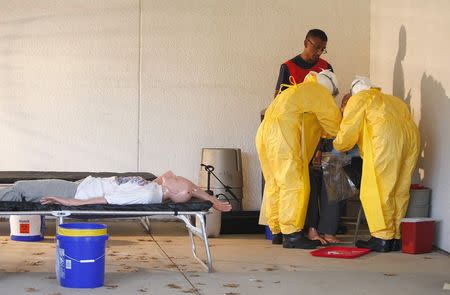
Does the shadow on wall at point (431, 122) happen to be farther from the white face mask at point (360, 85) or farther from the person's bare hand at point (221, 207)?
the person's bare hand at point (221, 207)

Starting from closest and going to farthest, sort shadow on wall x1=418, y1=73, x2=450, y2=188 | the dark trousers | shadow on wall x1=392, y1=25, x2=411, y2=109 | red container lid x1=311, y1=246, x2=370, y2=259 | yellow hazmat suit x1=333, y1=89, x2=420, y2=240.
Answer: red container lid x1=311, y1=246, x2=370, y2=259 < yellow hazmat suit x1=333, y1=89, x2=420, y2=240 < shadow on wall x1=418, y1=73, x2=450, y2=188 < the dark trousers < shadow on wall x1=392, y1=25, x2=411, y2=109

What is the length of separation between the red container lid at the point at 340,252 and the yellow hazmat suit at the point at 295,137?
0.34m

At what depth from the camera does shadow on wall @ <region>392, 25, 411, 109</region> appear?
7.31 m

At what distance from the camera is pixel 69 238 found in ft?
15.1

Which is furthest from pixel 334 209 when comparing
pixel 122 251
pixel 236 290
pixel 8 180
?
pixel 8 180

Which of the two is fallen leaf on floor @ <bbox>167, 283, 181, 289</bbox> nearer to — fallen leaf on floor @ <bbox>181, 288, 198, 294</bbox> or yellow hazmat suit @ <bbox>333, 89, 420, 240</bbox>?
fallen leaf on floor @ <bbox>181, 288, 198, 294</bbox>

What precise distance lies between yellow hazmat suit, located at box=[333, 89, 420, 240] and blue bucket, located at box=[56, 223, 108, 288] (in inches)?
92.8

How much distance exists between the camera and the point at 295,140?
20.9 ft

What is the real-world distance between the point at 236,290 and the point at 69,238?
36.7 inches

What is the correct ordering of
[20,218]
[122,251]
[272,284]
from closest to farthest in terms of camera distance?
[272,284]
[122,251]
[20,218]

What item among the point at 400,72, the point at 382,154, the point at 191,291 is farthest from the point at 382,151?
the point at 191,291

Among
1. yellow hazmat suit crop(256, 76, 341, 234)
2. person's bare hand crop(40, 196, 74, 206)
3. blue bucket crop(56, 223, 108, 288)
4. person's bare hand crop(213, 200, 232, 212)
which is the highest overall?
yellow hazmat suit crop(256, 76, 341, 234)

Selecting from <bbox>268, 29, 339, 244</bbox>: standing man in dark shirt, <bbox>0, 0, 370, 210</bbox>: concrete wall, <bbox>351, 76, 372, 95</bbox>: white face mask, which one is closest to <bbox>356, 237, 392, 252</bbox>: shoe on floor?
<bbox>268, 29, 339, 244</bbox>: standing man in dark shirt

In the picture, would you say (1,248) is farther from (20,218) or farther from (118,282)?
(118,282)
